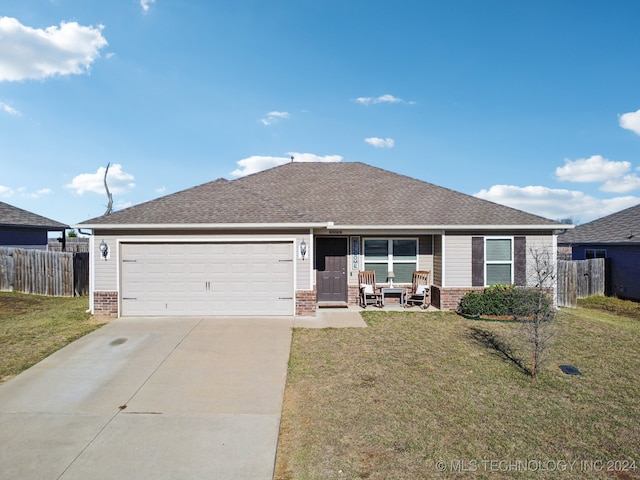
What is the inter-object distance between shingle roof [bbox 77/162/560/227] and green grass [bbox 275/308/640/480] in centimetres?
414

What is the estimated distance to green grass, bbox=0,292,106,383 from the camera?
695 centimetres

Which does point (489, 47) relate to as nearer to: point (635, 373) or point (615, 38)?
point (615, 38)

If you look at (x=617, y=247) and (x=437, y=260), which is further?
(x=617, y=247)

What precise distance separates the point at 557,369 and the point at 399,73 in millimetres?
12932

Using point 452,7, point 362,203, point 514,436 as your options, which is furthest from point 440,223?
point 514,436

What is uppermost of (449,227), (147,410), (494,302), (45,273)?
(449,227)

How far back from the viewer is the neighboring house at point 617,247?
14.9 meters

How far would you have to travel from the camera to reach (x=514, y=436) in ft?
13.7

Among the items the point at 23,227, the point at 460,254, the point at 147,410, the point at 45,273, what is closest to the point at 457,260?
the point at 460,254

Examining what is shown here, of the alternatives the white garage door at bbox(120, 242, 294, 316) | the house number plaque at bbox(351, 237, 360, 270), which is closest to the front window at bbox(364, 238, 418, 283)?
the house number plaque at bbox(351, 237, 360, 270)

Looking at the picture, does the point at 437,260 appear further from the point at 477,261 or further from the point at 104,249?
the point at 104,249

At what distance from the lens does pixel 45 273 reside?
588 inches

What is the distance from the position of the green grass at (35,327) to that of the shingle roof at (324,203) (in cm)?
280

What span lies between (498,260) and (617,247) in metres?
8.55
